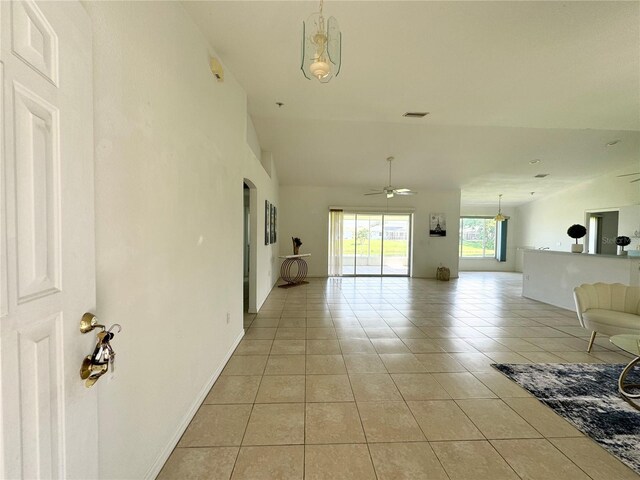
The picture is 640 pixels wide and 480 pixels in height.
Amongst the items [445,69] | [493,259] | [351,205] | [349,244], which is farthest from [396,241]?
[445,69]

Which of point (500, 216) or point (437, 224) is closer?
point (437, 224)

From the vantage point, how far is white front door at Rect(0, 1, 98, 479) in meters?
0.65

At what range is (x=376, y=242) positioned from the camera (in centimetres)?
887

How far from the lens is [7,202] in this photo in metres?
0.65

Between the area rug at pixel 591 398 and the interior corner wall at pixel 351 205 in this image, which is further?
the interior corner wall at pixel 351 205

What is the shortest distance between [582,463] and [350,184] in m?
7.16

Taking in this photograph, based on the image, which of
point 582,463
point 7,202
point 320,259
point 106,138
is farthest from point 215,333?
point 320,259

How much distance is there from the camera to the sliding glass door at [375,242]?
872 centimetres

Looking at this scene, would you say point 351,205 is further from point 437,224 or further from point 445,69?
point 445,69

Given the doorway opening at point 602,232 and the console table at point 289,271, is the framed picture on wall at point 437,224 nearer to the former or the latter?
the doorway opening at point 602,232

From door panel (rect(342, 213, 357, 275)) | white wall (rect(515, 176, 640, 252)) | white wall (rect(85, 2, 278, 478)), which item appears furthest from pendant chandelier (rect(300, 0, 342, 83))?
white wall (rect(515, 176, 640, 252))

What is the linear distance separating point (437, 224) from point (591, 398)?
6712 millimetres

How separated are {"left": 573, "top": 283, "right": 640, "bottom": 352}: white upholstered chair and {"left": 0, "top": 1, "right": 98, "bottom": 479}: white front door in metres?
4.57

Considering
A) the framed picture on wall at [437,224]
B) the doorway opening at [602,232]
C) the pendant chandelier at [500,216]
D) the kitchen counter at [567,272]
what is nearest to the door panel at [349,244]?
the framed picture on wall at [437,224]
